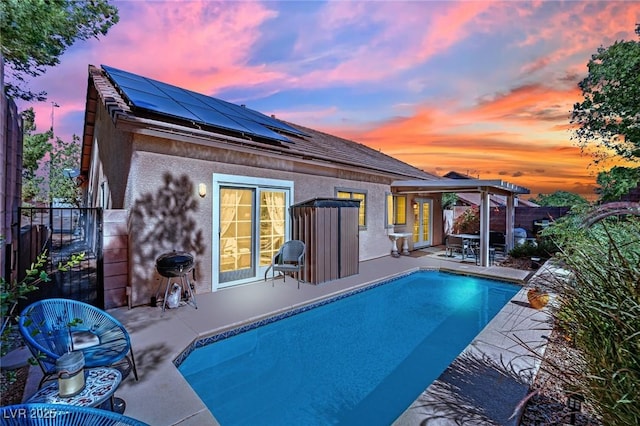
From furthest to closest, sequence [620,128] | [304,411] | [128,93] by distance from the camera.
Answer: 1. [620,128]
2. [128,93]
3. [304,411]

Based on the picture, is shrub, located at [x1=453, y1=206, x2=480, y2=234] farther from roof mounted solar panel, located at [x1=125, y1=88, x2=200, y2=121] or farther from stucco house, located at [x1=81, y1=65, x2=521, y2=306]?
roof mounted solar panel, located at [x1=125, y1=88, x2=200, y2=121]

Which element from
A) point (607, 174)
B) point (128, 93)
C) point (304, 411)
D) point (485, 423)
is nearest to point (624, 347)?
point (485, 423)

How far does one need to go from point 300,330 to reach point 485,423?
369 cm

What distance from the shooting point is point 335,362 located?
189 inches

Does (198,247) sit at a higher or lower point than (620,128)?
lower

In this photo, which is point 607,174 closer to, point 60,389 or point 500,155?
point 500,155

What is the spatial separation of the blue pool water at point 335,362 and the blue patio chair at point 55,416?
2.07 m

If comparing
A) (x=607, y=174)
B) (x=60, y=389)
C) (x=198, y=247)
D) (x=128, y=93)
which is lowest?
(x=60, y=389)

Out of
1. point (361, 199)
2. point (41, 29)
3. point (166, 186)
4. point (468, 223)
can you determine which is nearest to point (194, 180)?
point (166, 186)

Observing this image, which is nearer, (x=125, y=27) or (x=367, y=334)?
(x=367, y=334)

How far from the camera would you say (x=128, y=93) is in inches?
259

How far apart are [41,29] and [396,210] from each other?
43.3ft

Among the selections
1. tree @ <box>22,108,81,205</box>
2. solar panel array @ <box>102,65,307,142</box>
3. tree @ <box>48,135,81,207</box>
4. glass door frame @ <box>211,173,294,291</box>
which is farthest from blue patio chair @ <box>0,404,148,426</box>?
tree @ <box>48,135,81,207</box>

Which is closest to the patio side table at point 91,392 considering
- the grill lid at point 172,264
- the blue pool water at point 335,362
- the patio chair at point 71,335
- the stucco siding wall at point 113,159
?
the patio chair at point 71,335
